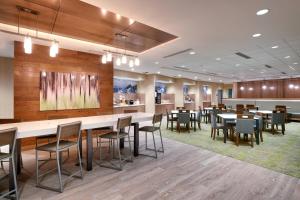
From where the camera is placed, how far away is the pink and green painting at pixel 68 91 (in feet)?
15.0

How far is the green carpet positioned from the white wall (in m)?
5.86

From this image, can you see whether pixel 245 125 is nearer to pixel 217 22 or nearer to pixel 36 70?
pixel 217 22

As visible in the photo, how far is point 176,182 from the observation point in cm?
257

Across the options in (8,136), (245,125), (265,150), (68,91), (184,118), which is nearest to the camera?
(8,136)

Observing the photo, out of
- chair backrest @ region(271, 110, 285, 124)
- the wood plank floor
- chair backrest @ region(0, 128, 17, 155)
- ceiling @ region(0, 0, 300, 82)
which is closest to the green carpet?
the wood plank floor

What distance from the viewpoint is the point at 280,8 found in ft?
8.87

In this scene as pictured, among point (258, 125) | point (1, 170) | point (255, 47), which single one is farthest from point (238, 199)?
point (255, 47)

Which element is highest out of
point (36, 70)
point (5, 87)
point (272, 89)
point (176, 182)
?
point (272, 89)

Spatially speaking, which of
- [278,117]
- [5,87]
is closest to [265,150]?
[278,117]

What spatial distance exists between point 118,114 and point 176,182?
224 cm

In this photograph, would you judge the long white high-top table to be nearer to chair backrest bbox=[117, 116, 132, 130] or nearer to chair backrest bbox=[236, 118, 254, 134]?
chair backrest bbox=[117, 116, 132, 130]

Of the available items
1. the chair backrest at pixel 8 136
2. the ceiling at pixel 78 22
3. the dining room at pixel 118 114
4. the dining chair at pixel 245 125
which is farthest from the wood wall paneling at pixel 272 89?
the chair backrest at pixel 8 136

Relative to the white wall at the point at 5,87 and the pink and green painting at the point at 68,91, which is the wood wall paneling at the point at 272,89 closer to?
the pink and green painting at the point at 68,91

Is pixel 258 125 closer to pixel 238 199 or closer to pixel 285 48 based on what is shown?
pixel 285 48
